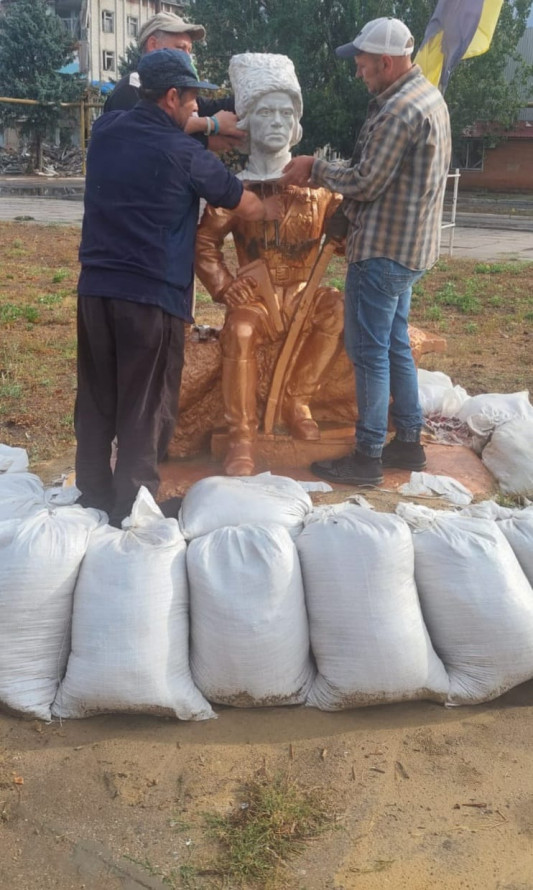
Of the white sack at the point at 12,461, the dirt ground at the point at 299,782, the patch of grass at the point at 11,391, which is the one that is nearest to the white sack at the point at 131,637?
the dirt ground at the point at 299,782

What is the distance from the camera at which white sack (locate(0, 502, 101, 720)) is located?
267 cm

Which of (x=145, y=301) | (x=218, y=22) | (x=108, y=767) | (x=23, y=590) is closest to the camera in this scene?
(x=108, y=767)

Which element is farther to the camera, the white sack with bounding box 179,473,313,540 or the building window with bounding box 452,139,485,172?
the building window with bounding box 452,139,485,172

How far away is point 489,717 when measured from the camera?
2.75m

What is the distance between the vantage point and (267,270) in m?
3.85

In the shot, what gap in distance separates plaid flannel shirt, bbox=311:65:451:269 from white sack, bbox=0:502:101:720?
1.68 m

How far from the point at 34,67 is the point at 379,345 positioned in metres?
35.3

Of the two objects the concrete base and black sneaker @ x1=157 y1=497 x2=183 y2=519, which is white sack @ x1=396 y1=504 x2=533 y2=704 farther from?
black sneaker @ x1=157 y1=497 x2=183 y2=519

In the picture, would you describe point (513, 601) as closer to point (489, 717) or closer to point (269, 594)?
point (489, 717)

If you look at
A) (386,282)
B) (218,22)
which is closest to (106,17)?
(218,22)

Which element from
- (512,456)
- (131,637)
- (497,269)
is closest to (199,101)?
(512,456)

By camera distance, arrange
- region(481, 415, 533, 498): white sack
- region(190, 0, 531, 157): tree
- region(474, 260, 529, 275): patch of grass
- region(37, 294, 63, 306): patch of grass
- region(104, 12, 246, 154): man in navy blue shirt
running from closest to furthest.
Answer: region(104, 12, 246, 154): man in navy blue shirt, region(481, 415, 533, 498): white sack, region(37, 294, 63, 306): patch of grass, region(474, 260, 529, 275): patch of grass, region(190, 0, 531, 157): tree

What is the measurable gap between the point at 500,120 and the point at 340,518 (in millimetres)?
25265

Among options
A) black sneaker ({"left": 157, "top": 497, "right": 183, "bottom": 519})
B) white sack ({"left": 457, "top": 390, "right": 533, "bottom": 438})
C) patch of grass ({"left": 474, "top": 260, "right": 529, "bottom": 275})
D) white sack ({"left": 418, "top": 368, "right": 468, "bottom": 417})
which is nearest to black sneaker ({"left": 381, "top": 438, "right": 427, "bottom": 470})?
white sack ({"left": 457, "top": 390, "right": 533, "bottom": 438})
